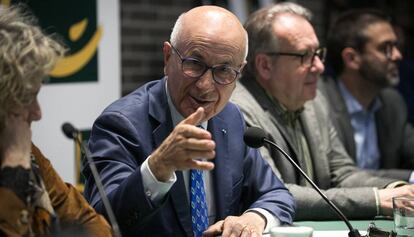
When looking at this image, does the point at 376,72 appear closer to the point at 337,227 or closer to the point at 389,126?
the point at 389,126

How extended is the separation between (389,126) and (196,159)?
2258mm

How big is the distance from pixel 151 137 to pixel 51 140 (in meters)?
1.42

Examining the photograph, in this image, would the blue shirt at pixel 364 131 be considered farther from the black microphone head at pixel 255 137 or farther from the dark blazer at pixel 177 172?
the black microphone head at pixel 255 137

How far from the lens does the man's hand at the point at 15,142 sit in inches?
68.6

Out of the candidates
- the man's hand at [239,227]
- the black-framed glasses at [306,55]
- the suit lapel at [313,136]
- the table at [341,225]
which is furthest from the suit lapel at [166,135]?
the suit lapel at [313,136]

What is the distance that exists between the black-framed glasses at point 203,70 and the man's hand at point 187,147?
1.24 ft

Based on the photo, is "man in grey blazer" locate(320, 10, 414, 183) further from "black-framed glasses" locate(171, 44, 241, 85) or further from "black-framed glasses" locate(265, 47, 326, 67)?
"black-framed glasses" locate(171, 44, 241, 85)

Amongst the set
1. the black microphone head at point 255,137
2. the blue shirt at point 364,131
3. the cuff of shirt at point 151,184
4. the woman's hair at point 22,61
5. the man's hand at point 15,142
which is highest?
the woman's hair at point 22,61

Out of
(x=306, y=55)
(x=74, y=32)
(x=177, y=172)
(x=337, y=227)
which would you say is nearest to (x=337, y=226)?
(x=337, y=227)

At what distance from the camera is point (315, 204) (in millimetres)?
2680

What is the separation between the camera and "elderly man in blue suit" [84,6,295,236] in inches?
83.3

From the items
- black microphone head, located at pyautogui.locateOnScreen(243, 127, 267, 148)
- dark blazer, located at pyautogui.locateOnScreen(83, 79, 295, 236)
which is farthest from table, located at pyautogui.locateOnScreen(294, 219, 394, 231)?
black microphone head, located at pyautogui.locateOnScreen(243, 127, 267, 148)

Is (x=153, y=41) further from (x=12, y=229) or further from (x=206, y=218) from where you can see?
(x=12, y=229)

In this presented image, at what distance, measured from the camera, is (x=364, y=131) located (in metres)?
4.18
